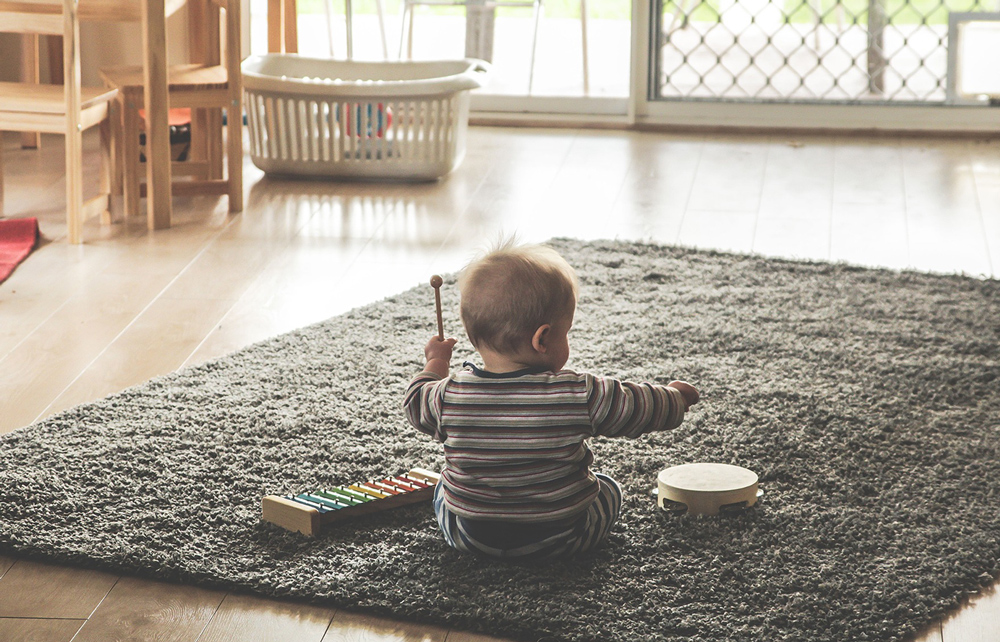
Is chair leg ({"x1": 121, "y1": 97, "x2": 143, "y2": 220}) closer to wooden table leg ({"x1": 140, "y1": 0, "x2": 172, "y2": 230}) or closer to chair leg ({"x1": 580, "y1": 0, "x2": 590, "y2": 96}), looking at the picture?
wooden table leg ({"x1": 140, "y1": 0, "x2": 172, "y2": 230})

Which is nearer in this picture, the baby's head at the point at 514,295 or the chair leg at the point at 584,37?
the baby's head at the point at 514,295

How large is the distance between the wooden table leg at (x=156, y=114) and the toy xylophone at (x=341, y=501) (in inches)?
63.2

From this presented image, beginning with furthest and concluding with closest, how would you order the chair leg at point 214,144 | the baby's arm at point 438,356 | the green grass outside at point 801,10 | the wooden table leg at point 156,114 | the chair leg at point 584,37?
1. the chair leg at point 584,37
2. the green grass outside at point 801,10
3. the chair leg at point 214,144
4. the wooden table leg at point 156,114
5. the baby's arm at point 438,356

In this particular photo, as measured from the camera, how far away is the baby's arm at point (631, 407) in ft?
4.53

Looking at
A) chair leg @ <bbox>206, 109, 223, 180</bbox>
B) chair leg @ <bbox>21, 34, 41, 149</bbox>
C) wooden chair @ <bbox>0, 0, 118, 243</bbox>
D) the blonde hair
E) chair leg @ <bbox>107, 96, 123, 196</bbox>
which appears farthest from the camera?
chair leg @ <bbox>21, 34, 41, 149</bbox>

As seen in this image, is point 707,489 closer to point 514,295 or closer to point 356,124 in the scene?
point 514,295

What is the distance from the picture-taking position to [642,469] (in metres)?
1.73

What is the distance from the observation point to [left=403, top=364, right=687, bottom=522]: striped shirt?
138cm

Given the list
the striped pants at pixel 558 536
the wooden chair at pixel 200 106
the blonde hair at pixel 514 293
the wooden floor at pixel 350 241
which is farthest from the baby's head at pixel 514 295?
the wooden chair at pixel 200 106

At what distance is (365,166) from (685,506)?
83.2 inches

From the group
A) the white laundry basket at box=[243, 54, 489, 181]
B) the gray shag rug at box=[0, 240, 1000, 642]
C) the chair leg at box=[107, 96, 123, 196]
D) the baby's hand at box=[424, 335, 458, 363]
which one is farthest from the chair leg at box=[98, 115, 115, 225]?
the baby's hand at box=[424, 335, 458, 363]

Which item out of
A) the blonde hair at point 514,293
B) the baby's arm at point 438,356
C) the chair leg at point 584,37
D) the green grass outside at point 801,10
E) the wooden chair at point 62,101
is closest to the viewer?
the blonde hair at point 514,293

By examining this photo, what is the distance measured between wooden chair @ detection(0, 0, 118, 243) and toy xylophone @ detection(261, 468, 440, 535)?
154cm

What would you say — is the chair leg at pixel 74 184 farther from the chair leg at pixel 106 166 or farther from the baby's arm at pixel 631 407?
the baby's arm at pixel 631 407
